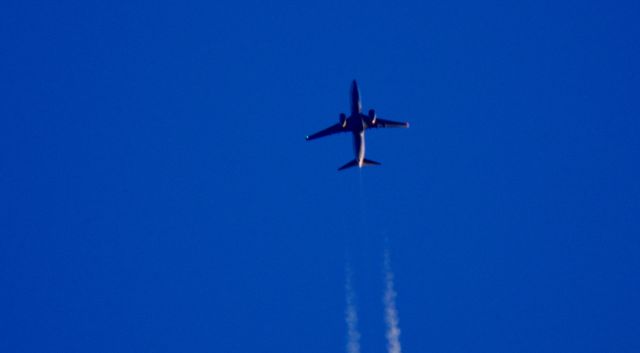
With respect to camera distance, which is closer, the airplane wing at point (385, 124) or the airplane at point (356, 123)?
the airplane at point (356, 123)

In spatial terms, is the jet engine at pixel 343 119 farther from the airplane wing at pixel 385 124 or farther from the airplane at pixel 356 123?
the airplane wing at pixel 385 124

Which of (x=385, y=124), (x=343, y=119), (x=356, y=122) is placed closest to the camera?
(x=343, y=119)

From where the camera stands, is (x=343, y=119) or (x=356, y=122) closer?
(x=343, y=119)

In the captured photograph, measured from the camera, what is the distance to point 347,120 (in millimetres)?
78750

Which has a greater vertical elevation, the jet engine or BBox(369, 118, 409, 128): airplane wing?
BBox(369, 118, 409, 128): airplane wing

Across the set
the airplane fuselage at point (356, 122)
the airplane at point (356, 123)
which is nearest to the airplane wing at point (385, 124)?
the airplane at point (356, 123)

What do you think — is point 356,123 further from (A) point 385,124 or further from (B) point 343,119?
(A) point 385,124

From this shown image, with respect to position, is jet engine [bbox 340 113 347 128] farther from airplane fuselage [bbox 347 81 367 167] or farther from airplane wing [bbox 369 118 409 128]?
airplane wing [bbox 369 118 409 128]

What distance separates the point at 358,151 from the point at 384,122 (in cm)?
422

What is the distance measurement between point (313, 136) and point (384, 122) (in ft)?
22.9

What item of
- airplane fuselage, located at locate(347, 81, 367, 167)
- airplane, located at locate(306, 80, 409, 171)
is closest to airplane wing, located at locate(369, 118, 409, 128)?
airplane, located at locate(306, 80, 409, 171)

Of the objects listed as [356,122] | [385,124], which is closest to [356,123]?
[356,122]

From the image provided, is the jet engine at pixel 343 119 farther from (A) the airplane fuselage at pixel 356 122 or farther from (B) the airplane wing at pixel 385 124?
(B) the airplane wing at pixel 385 124

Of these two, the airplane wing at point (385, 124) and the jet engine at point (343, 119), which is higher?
the airplane wing at point (385, 124)
